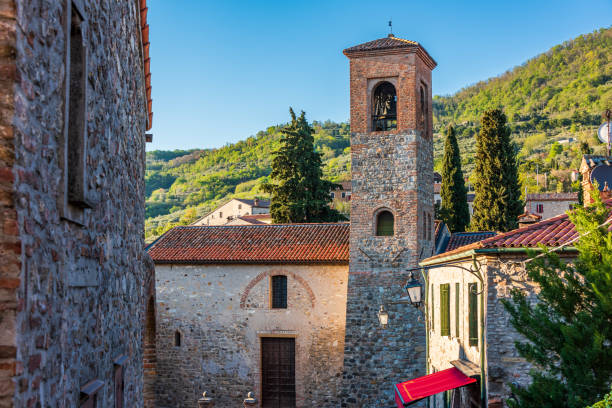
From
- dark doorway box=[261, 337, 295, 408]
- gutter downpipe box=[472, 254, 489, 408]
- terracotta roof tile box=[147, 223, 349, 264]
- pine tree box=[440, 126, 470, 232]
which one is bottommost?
dark doorway box=[261, 337, 295, 408]

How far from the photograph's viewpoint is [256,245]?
81.6 feet

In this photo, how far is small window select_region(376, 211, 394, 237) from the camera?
22.9m

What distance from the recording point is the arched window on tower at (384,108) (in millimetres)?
23469

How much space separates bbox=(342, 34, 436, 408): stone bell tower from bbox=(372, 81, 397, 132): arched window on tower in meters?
0.04

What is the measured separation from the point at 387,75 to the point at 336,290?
797 centimetres

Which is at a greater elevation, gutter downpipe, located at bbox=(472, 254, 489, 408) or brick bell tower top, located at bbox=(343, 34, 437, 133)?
brick bell tower top, located at bbox=(343, 34, 437, 133)

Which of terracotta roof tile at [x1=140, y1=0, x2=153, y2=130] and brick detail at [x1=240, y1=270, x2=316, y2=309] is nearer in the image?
terracotta roof tile at [x1=140, y1=0, x2=153, y2=130]

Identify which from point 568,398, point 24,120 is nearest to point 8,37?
point 24,120

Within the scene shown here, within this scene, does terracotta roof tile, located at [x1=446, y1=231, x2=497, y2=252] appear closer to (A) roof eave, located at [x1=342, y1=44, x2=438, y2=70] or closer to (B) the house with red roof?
(A) roof eave, located at [x1=342, y1=44, x2=438, y2=70]

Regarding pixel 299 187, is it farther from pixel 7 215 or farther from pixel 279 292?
pixel 7 215

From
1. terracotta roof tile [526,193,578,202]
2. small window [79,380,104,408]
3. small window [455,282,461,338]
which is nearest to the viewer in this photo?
small window [79,380,104,408]

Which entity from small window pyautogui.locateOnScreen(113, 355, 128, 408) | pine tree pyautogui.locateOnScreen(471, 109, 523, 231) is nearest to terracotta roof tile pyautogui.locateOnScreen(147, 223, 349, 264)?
pine tree pyautogui.locateOnScreen(471, 109, 523, 231)

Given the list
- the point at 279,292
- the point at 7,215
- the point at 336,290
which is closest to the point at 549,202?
the point at 336,290

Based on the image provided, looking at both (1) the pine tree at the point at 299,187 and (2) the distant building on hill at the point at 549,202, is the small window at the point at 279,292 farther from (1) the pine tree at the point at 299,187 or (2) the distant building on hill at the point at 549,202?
(2) the distant building on hill at the point at 549,202
